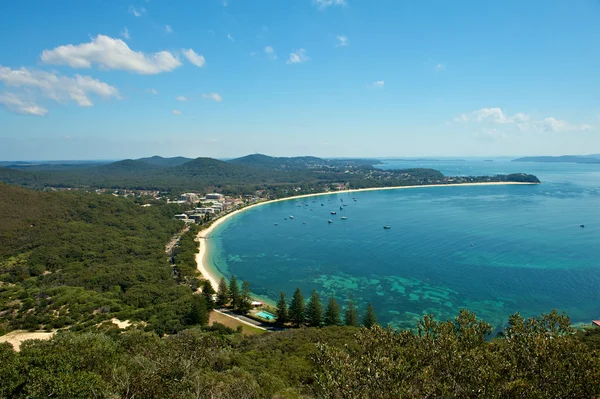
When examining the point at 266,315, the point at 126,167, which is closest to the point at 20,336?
the point at 266,315

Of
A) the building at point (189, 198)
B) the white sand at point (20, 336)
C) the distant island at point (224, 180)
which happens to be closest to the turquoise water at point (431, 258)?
the white sand at point (20, 336)

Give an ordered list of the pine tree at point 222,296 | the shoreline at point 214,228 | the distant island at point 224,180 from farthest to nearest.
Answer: the distant island at point 224,180 → the shoreline at point 214,228 → the pine tree at point 222,296

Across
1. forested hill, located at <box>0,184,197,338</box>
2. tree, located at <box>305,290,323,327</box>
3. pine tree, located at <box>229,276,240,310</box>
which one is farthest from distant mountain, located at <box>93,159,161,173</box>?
tree, located at <box>305,290,323,327</box>

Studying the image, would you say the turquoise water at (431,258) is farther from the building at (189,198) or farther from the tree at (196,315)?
the building at (189,198)

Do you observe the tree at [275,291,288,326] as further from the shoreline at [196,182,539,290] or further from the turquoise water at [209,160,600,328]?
the turquoise water at [209,160,600,328]

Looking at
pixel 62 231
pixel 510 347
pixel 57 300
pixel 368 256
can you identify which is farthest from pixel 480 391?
pixel 62 231

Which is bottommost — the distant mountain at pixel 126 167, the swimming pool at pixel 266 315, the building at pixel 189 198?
the swimming pool at pixel 266 315
